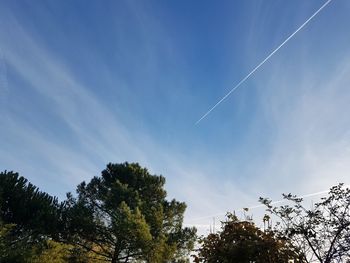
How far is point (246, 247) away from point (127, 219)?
13.2 metres

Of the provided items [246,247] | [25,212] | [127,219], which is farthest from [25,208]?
[246,247]

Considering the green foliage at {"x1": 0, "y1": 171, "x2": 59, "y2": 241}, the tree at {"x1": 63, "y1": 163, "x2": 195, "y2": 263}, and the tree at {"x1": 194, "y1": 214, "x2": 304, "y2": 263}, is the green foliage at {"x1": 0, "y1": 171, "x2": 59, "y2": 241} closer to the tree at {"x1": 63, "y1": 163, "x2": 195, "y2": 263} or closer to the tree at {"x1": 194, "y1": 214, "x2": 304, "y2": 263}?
the tree at {"x1": 63, "y1": 163, "x2": 195, "y2": 263}

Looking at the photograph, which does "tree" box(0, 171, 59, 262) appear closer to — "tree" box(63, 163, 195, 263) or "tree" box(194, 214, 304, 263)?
"tree" box(63, 163, 195, 263)

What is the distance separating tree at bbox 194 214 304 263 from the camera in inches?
344

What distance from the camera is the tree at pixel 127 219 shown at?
21.7m

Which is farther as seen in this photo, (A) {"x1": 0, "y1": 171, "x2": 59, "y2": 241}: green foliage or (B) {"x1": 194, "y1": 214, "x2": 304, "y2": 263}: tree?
(A) {"x1": 0, "y1": 171, "x2": 59, "y2": 241}: green foliage

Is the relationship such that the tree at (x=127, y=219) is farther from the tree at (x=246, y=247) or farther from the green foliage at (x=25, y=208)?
the tree at (x=246, y=247)

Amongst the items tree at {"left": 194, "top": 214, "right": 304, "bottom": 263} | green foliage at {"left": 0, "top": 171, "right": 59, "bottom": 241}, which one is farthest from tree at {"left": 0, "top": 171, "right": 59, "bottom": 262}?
tree at {"left": 194, "top": 214, "right": 304, "bottom": 263}

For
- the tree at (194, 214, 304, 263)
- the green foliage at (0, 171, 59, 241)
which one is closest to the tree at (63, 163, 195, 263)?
the green foliage at (0, 171, 59, 241)

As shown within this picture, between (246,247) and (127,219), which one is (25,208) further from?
(246,247)

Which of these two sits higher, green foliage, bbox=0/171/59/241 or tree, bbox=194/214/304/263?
green foliage, bbox=0/171/59/241

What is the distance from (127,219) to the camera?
68.7ft

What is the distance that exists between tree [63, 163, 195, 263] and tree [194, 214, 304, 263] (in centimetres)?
1212

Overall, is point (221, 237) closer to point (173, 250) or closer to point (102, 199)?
point (173, 250)
